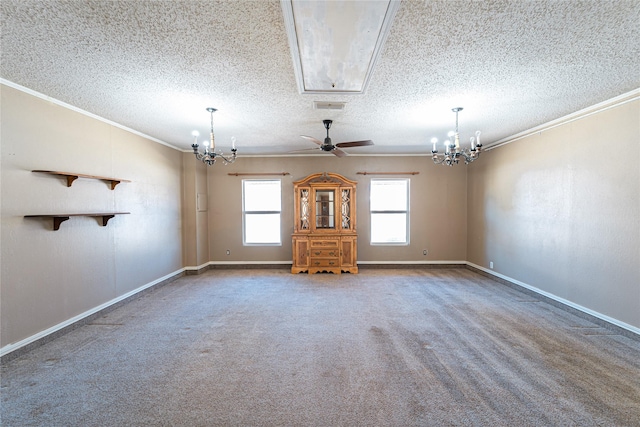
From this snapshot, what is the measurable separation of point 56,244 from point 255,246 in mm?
3522

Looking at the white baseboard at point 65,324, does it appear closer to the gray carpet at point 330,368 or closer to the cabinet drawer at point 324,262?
the gray carpet at point 330,368

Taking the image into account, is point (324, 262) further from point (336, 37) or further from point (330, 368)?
point (336, 37)

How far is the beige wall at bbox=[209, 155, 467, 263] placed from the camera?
6094 mm

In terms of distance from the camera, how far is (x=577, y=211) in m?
3.47

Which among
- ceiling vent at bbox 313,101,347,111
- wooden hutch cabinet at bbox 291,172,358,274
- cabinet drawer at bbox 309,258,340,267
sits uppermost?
ceiling vent at bbox 313,101,347,111

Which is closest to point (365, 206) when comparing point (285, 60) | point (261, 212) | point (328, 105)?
point (261, 212)

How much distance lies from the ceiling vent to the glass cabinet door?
265cm

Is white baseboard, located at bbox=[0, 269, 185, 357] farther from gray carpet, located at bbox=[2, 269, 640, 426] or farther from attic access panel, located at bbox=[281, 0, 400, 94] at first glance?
attic access panel, located at bbox=[281, 0, 400, 94]

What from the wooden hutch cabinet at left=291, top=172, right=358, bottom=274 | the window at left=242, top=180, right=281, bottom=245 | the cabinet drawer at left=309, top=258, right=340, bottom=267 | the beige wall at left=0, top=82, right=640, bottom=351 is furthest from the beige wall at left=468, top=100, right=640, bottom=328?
the window at left=242, top=180, right=281, bottom=245

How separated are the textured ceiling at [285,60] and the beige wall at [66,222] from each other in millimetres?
333

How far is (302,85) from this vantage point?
2.62 m

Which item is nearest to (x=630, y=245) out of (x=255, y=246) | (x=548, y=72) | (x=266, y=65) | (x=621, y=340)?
(x=621, y=340)

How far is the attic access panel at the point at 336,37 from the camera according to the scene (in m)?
1.61

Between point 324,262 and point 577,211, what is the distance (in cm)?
402
